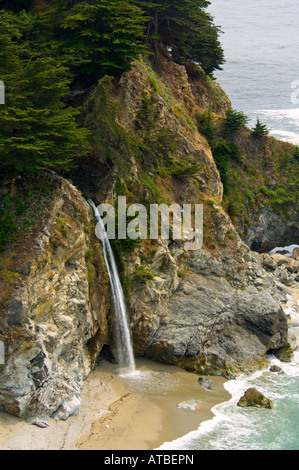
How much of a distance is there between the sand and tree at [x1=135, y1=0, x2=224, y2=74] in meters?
18.6

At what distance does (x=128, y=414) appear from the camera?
19.0 meters

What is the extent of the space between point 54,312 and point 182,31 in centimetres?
2129

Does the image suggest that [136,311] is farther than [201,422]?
Yes

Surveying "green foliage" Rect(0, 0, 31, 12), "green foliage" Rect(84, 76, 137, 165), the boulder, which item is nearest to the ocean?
the boulder

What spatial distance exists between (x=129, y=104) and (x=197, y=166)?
471cm

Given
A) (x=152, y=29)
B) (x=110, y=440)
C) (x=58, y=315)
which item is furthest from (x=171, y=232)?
(x=152, y=29)

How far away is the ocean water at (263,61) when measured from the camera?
68.6m

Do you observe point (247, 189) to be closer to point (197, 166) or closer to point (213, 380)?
point (197, 166)

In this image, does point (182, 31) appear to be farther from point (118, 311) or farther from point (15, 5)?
point (118, 311)

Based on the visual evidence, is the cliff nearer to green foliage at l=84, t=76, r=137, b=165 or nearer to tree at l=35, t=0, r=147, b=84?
green foliage at l=84, t=76, r=137, b=165

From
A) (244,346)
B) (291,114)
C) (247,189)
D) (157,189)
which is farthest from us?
(291,114)

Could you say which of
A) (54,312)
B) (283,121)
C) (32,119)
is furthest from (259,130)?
(283,121)

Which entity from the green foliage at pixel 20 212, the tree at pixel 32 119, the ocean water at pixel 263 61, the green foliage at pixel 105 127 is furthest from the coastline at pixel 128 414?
the ocean water at pixel 263 61

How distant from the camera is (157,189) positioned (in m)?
26.8
